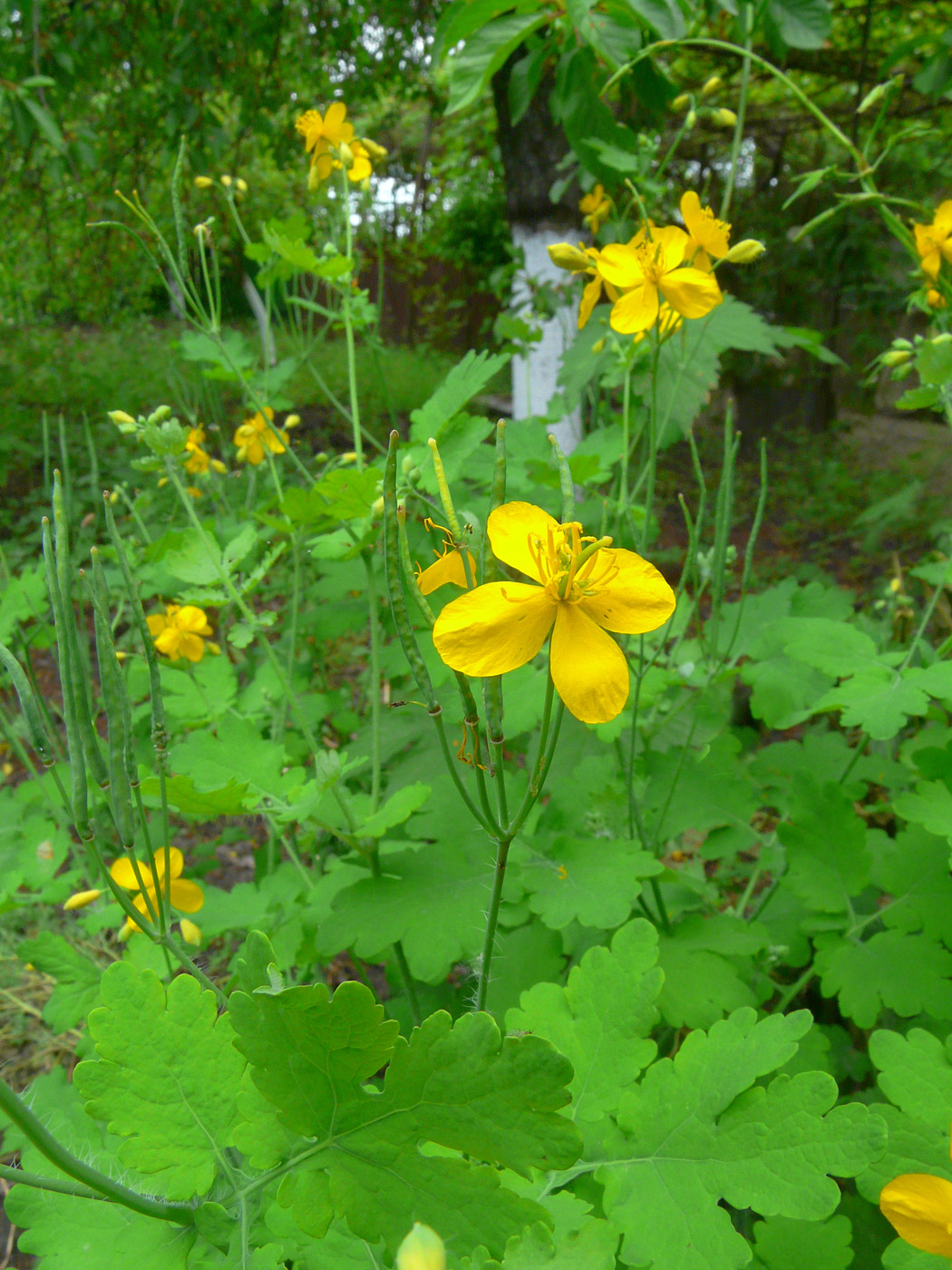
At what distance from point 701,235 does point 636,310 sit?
18 centimetres

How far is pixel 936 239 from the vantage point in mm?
1245

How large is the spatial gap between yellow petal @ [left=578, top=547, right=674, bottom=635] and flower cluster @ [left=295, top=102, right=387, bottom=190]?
1.22m

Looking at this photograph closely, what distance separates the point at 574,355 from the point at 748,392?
4989mm

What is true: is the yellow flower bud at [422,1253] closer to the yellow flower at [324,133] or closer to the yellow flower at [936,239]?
the yellow flower at [936,239]

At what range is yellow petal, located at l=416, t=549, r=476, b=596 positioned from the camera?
0.71 m

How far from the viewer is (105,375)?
24.1 feet

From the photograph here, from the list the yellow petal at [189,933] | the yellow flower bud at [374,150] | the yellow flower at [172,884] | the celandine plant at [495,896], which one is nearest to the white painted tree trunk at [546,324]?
the celandine plant at [495,896]

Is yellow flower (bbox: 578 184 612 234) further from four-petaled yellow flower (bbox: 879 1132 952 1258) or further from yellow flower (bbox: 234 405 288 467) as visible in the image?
four-petaled yellow flower (bbox: 879 1132 952 1258)

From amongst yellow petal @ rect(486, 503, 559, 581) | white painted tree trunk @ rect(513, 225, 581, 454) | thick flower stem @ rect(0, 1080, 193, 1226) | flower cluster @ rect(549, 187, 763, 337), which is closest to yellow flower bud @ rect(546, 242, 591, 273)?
flower cluster @ rect(549, 187, 763, 337)

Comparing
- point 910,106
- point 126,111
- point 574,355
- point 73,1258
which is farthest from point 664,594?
point 910,106

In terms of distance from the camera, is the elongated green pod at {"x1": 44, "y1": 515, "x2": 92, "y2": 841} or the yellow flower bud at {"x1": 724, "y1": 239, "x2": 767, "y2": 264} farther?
the yellow flower bud at {"x1": 724, "y1": 239, "x2": 767, "y2": 264}

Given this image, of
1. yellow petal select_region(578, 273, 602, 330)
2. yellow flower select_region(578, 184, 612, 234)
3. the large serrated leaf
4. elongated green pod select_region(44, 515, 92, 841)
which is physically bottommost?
the large serrated leaf

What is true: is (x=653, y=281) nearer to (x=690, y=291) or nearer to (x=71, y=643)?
(x=690, y=291)

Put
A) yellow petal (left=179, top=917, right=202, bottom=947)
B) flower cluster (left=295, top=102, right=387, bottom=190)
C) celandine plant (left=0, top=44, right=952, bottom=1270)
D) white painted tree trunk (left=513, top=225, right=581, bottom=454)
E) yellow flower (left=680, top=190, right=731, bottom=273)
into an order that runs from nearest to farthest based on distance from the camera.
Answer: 1. celandine plant (left=0, top=44, right=952, bottom=1270)
2. yellow petal (left=179, top=917, right=202, bottom=947)
3. yellow flower (left=680, top=190, right=731, bottom=273)
4. flower cluster (left=295, top=102, right=387, bottom=190)
5. white painted tree trunk (left=513, top=225, right=581, bottom=454)
